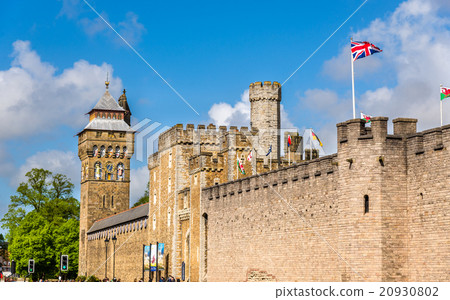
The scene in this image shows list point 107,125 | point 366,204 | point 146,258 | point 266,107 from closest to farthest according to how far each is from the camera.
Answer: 1. point 366,204
2. point 266,107
3. point 146,258
4. point 107,125

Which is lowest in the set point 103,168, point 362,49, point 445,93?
point 445,93

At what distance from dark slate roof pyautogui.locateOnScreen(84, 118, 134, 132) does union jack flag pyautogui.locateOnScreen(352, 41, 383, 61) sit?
7199 cm

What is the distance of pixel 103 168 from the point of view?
103m

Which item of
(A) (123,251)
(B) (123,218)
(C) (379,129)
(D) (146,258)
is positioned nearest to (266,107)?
(D) (146,258)

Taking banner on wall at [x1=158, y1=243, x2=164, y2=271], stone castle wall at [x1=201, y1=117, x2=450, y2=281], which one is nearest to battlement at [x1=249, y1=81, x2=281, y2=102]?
banner on wall at [x1=158, y1=243, x2=164, y2=271]

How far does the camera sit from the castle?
31.8 meters

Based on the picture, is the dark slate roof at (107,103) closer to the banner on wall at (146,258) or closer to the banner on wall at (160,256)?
the banner on wall at (146,258)

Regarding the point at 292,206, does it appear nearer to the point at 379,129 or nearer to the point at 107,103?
the point at 379,129

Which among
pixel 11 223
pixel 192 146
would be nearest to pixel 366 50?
pixel 192 146

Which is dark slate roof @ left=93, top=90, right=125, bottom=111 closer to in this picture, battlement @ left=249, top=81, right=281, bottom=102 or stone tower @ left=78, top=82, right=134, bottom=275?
stone tower @ left=78, top=82, right=134, bottom=275

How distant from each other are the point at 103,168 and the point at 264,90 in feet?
143

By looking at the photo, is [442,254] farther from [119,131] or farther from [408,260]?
[119,131]
